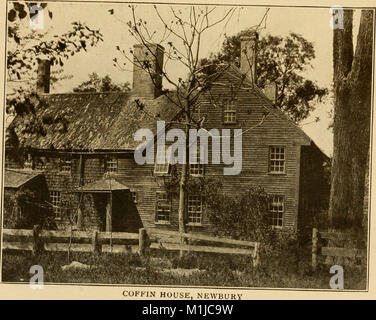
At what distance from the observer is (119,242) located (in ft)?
30.5

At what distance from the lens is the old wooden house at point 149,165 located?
9.26 m

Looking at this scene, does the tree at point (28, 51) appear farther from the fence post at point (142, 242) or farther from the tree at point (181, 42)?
the fence post at point (142, 242)

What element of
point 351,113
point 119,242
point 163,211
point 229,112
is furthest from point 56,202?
point 351,113

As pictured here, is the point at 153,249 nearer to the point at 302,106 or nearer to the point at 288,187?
the point at 288,187

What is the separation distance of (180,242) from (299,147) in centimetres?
229

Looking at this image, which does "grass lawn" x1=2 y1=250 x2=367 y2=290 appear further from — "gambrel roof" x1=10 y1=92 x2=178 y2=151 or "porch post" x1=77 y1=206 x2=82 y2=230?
"gambrel roof" x1=10 y1=92 x2=178 y2=151

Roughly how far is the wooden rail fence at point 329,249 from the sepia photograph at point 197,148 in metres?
0.02

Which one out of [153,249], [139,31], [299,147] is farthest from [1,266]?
[299,147]

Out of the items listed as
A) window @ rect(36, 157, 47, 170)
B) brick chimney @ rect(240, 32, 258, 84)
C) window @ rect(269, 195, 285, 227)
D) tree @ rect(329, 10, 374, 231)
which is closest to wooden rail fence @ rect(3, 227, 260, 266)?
window @ rect(269, 195, 285, 227)

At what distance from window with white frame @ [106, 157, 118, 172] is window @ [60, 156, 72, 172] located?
0.70 meters

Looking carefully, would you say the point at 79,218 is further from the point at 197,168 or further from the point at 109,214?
the point at 197,168

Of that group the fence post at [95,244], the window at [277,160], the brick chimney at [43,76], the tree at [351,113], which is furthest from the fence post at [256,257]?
the brick chimney at [43,76]
